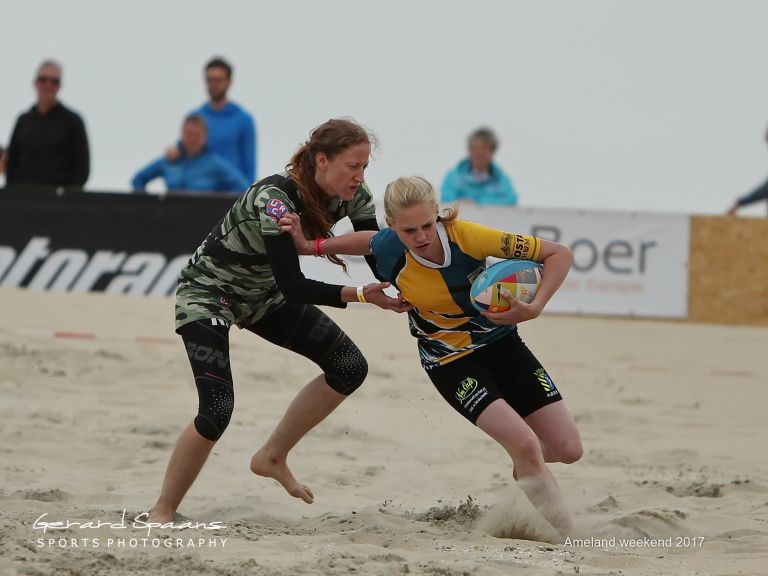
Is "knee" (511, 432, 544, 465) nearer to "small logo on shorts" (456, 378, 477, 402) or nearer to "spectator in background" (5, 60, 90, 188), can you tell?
"small logo on shorts" (456, 378, 477, 402)

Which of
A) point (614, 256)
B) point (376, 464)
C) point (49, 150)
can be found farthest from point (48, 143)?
point (376, 464)

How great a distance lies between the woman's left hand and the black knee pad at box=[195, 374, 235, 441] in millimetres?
1048

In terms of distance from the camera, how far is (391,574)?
13.5 ft

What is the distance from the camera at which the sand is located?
4.40 m

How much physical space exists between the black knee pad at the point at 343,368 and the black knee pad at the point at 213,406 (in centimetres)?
51

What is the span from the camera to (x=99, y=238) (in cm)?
1105

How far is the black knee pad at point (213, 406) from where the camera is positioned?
4895 millimetres

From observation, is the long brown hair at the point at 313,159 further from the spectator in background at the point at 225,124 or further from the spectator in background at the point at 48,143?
the spectator in background at the point at 48,143

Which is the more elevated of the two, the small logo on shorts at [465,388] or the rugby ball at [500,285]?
the rugby ball at [500,285]

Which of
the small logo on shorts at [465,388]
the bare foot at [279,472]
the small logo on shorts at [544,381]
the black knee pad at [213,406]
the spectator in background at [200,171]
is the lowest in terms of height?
the bare foot at [279,472]

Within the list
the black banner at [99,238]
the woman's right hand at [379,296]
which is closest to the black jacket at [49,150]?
the black banner at [99,238]

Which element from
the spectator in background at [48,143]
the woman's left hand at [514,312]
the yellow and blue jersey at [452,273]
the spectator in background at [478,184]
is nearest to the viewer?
the woman's left hand at [514,312]

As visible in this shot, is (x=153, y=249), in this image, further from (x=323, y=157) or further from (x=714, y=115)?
(x=714, y=115)

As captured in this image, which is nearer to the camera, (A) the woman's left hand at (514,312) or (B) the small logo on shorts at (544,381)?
(A) the woman's left hand at (514,312)
